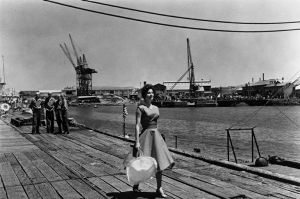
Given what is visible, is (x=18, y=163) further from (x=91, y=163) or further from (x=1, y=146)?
(x=1, y=146)

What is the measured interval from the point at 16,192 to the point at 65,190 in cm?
82

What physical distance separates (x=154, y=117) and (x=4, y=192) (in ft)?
9.45

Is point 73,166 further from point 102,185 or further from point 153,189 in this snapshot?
point 153,189

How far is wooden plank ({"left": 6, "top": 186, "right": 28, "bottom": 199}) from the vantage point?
5637mm

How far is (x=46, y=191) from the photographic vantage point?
5.95 m

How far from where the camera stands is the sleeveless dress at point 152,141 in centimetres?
555

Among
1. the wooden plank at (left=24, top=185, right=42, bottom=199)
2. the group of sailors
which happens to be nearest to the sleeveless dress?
the wooden plank at (left=24, top=185, right=42, bottom=199)

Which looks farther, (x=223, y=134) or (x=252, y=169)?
(x=223, y=134)

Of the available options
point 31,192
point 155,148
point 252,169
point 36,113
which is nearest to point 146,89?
point 155,148

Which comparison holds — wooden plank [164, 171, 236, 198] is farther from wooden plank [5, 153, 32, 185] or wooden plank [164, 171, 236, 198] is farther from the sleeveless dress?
wooden plank [5, 153, 32, 185]

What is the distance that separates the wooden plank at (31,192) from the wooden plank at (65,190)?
351 mm

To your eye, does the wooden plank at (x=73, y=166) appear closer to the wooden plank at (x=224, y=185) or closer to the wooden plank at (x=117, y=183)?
the wooden plank at (x=117, y=183)

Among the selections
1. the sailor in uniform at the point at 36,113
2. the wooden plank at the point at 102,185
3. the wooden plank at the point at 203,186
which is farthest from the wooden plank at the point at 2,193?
the sailor in uniform at the point at 36,113

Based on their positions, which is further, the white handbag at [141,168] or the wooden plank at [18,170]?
the wooden plank at [18,170]
